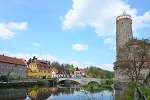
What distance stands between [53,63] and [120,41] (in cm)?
7969

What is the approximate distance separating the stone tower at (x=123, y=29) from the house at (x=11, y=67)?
95.1 feet

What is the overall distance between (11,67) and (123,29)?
33.2 metres

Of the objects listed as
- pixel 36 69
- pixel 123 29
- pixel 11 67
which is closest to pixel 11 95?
pixel 11 67

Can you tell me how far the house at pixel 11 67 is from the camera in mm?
56184

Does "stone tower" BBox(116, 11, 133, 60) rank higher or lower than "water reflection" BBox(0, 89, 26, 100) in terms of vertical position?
higher

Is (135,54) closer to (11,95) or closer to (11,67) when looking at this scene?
(11,95)

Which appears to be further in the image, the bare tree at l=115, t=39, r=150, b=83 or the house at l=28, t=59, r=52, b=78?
the house at l=28, t=59, r=52, b=78

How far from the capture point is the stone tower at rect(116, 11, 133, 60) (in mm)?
53531

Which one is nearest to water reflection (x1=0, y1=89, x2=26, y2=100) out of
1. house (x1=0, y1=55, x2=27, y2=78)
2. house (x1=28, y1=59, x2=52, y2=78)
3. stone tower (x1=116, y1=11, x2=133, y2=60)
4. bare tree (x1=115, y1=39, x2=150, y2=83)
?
bare tree (x1=115, y1=39, x2=150, y2=83)

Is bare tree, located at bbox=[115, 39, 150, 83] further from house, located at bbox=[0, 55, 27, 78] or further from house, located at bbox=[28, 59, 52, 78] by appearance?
house, located at bbox=[28, 59, 52, 78]

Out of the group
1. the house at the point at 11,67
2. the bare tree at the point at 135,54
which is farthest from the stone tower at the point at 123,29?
the house at the point at 11,67

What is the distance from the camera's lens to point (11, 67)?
60.4 m

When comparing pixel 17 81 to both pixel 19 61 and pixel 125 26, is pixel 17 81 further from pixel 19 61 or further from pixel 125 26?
pixel 125 26

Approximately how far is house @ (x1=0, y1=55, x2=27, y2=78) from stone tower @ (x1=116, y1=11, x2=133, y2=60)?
29.0 m
